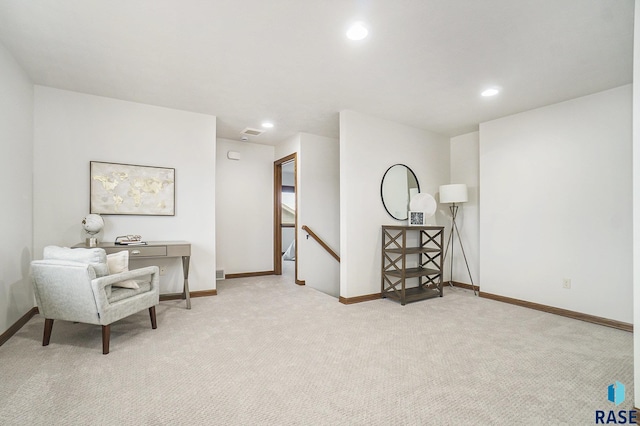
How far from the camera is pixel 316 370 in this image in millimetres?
2166

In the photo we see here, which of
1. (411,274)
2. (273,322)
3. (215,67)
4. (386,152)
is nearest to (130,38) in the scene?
(215,67)

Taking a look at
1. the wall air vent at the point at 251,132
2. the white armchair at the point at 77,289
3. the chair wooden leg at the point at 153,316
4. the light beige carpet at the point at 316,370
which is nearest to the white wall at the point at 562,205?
the light beige carpet at the point at 316,370

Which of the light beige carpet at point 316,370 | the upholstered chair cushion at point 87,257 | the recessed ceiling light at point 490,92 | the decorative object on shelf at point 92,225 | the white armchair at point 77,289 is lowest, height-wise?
the light beige carpet at point 316,370

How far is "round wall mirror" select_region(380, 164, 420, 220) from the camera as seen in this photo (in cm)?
438

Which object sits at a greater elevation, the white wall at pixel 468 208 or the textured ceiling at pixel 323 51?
the textured ceiling at pixel 323 51

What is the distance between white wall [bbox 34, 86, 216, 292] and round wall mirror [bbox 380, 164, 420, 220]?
7.96ft

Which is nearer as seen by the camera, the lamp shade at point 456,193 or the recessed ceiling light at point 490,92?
the recessed ceiling light at point 490,92

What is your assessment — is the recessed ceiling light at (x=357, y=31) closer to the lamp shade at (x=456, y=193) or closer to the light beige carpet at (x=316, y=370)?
the light beige carpet at (x=316, y=370)

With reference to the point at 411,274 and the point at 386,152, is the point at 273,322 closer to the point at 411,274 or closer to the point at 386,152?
the point at 411,274

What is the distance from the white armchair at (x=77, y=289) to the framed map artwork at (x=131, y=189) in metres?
1.18

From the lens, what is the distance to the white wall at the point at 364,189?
4.00 meters

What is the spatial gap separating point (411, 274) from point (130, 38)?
3.82 metres

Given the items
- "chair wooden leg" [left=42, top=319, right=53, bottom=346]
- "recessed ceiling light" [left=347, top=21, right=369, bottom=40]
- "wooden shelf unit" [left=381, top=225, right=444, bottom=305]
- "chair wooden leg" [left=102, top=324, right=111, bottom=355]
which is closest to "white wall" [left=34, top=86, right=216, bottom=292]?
"chair wooden leg" [left=42, top=319, right=53, bottom=346]

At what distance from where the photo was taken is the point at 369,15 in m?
2.12
